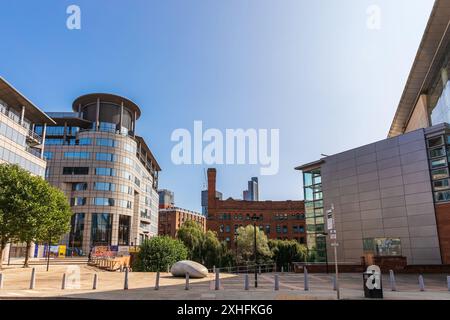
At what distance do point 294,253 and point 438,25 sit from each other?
143 feet

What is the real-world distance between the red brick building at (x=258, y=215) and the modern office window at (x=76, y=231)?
40.5 m

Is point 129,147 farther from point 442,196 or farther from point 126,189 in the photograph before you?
point 442,196

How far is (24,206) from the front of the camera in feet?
106

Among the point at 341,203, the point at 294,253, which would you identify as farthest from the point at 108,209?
the point at 341,203

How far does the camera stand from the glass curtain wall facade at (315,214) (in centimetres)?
4619

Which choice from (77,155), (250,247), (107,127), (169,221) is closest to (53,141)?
(77,155)

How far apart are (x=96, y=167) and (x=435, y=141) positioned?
198ft

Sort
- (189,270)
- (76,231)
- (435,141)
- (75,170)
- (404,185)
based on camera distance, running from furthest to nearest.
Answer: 1. (75,170)
2. (76,231)
3. (404,185)
4. (435,141)
5. (189,270)

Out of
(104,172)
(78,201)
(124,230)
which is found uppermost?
(104,172)

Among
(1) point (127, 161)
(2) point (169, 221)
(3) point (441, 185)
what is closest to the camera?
(3) point (441, 185)

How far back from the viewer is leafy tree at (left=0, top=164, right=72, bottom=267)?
32219mm

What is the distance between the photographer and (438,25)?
110 feet
